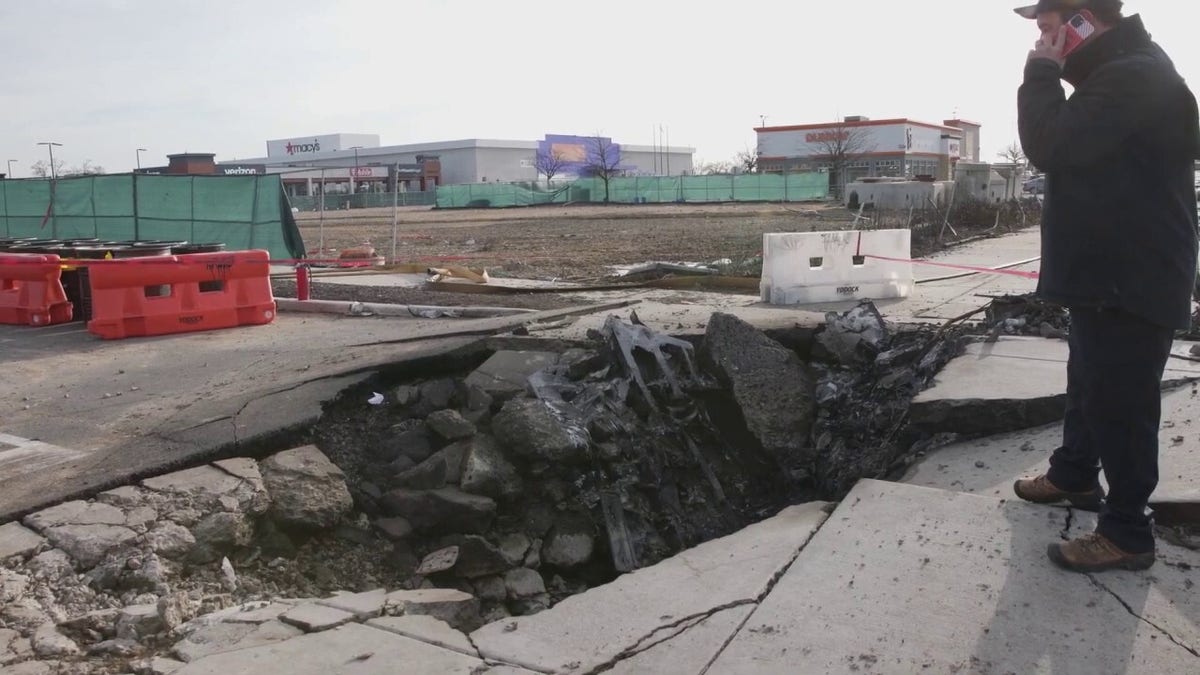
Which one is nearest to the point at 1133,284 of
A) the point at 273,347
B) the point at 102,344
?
the point at 273,347

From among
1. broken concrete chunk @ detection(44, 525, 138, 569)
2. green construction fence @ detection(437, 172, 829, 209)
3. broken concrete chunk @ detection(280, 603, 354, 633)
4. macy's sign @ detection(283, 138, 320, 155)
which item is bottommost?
broken concrete chunk @ detection(280, 603, 354, 633)

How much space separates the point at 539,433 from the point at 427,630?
2071 mm

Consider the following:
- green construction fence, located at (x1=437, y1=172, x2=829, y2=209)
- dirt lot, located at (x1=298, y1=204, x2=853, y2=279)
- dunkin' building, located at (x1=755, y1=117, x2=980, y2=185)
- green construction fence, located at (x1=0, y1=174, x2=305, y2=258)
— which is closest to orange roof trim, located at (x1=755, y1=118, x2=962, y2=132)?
dunkin' building, located at (x1=755, y1=117, x2=980, y2=185)

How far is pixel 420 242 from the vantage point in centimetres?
2638

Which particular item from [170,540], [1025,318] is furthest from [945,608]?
[1025,318]

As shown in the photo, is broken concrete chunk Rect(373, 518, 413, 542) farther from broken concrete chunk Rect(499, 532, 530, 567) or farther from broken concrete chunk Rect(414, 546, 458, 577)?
broken concrete chunk Rect(499, 532, 530, 567)

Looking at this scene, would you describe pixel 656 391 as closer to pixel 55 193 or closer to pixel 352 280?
pixel 352 280

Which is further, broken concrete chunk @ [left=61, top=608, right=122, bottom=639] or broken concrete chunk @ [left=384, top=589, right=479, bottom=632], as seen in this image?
broken concrete chunk @ [left=384, top=589, right=479, bottom=632]

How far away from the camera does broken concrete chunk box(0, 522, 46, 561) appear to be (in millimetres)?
3943

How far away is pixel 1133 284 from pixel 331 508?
3765 millimetres

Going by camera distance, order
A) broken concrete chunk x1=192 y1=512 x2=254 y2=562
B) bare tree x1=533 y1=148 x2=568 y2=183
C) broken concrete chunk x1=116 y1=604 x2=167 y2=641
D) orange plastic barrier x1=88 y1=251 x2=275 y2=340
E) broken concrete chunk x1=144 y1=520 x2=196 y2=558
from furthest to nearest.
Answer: bare tree x1=533 y1=148 x2=568 y2=183 → orange plastic barrier x1=88 y1=251 x2=275 y2=340 → broken concrete chunk x1=192 y1=512 x2=254 y2=562 → broken concrete chunk x1=144 y1=520 x2=196 y2=558 → broken concrete chunk x1=116 y1=604 x2=167 y2=641

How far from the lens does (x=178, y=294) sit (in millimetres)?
9523

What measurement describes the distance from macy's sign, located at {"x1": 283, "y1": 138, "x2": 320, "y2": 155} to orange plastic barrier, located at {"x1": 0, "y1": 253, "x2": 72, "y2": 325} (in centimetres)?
11962

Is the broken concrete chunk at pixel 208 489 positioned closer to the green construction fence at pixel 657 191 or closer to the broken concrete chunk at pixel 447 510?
the broken concrete chunk at pixel 447 510
